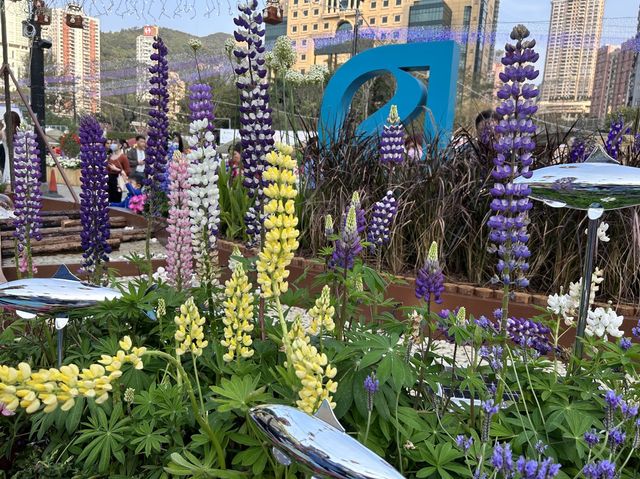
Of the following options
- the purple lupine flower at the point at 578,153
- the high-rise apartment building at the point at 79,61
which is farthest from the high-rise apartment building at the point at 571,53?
the high-rise apartment building at the point at 79,61

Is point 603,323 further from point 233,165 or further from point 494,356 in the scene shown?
point 233,165

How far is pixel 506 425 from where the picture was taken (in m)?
1.75

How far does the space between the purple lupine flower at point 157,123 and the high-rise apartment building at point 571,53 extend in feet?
38.8

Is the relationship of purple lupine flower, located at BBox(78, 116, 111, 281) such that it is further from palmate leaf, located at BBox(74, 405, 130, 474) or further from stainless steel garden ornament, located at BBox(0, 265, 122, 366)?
palmate leaf, located at BBox(74, 405, 130, 474)

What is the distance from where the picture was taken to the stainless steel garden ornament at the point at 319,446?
86cm

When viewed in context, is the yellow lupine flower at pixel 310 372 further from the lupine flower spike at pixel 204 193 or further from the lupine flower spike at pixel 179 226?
the lupine flower spike at pixel 179 226

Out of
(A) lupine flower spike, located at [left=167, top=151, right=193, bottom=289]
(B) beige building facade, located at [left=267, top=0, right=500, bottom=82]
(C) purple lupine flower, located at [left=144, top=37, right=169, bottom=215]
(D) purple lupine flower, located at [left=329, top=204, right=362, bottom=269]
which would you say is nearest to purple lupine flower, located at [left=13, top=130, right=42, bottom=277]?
(C) purple lupine flower, located at [left=144, top=37, right=169, bottom=215]

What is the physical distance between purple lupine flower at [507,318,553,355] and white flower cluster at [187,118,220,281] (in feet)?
4.32

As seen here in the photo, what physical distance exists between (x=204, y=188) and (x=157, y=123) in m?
1.08

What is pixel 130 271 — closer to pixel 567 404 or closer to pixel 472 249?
pixel 472 249

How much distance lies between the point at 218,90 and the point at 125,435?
19201mm

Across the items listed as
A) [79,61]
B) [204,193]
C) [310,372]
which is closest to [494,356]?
[310,372]

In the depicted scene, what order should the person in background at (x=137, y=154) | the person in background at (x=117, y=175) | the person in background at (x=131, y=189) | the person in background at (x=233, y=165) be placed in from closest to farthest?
the person in background at (x=233, y=165) → the person in background at (x=131, y=189) → the person in background at (x=117, y=175) → the person in background at (x=137, y=154)

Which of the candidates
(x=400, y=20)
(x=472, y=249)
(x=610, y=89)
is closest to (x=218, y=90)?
(x=610, y=89)
